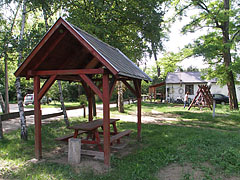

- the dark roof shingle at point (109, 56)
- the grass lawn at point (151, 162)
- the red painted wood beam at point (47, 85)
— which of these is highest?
the dark roof shingle at point (109, 56)

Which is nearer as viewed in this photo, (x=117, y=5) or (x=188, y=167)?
(x=188, y=167)

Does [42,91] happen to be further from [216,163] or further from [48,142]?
[216,163]

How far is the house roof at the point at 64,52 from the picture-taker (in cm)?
522

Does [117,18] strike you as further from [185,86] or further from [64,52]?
[185,86]

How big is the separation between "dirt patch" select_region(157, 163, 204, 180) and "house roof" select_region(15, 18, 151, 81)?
265 centimetres

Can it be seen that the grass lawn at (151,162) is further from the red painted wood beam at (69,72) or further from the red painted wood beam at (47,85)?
the red painted wood beam at (69,72)

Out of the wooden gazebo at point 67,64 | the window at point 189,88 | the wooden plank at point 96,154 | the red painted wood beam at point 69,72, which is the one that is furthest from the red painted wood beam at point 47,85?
the window at point 189,88

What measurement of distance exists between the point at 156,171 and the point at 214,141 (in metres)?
3.60

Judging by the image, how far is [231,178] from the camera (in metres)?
4.60

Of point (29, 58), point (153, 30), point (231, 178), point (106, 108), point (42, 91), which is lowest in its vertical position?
point (231, 178)

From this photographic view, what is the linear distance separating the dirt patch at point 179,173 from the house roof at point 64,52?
2649 mm

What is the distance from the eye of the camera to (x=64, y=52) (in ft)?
20.8

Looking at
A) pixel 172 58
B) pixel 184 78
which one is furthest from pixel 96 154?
pixel 184 78

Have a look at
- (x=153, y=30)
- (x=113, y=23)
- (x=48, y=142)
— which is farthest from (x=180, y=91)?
(x=48, y=142)
